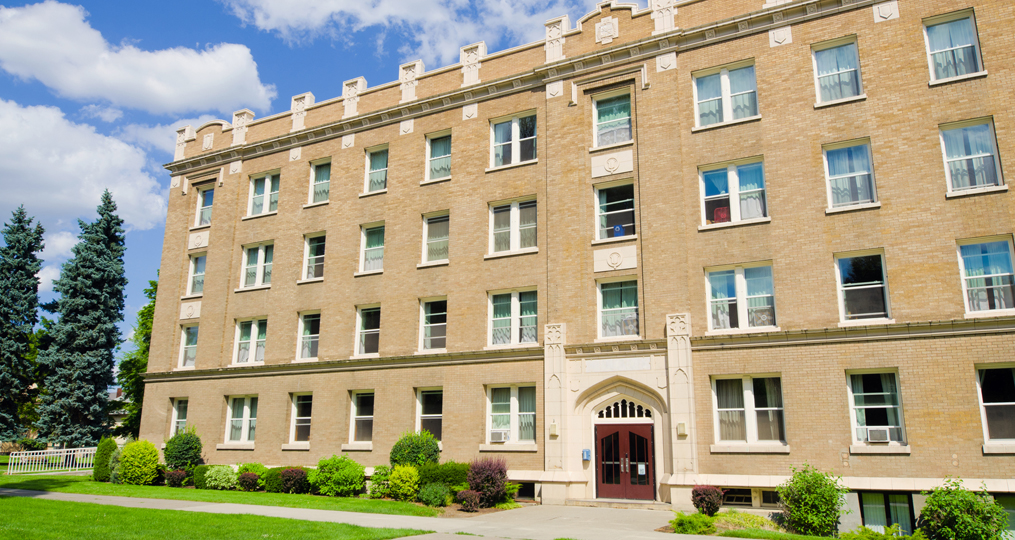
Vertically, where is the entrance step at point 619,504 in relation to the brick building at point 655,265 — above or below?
Result: below

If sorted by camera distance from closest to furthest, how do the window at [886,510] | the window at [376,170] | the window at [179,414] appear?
the window at [886,510] < the window at [376,170] < the window at [179,414]

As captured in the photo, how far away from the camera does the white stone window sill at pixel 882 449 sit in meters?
18.5

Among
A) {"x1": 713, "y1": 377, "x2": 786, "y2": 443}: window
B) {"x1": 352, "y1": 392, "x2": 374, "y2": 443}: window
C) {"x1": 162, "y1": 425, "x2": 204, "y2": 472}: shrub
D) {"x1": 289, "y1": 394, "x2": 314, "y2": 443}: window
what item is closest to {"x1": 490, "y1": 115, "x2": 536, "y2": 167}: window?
{"x1": 352, "y1": 392, "x2": 374, "y2": 443}: window

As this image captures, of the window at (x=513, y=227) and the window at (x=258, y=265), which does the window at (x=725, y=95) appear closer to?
the window at (x=513, y=227)

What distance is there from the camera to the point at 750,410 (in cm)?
2094

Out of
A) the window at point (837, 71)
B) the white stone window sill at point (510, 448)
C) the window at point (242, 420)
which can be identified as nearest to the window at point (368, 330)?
the window at point (242, 420)

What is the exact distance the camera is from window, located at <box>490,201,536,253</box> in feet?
85.3

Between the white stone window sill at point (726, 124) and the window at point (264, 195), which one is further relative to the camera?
the window at point (264, 195)

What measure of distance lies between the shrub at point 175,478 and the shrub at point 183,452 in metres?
0.46

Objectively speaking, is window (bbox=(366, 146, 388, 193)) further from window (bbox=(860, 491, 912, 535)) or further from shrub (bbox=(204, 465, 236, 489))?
window (bbox=(860, 491, 912, 535))

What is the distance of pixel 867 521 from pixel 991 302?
22.3 feet

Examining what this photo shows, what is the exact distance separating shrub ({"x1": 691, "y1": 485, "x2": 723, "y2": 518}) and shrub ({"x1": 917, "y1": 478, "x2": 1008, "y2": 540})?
4.87 meters

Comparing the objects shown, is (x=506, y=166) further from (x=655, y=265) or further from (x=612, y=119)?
(x=655, y=265)

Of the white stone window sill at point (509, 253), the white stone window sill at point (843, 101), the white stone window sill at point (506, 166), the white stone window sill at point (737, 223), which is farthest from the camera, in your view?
the white stone window sill at point (506, 166)
